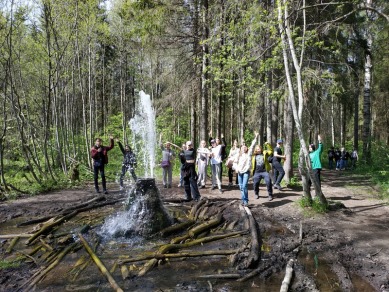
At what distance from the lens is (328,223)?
7.47 m

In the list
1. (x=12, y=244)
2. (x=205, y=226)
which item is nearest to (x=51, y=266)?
(x=12, y=244)

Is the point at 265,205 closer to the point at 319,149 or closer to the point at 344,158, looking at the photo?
the point at 319,149

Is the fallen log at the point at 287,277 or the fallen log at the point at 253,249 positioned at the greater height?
the fallen log at the point at 253,249

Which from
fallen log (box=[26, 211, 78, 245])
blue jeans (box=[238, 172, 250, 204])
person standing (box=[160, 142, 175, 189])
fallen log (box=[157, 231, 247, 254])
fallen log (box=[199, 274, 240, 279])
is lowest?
fallen log (box=[199, 274, 240, 279])

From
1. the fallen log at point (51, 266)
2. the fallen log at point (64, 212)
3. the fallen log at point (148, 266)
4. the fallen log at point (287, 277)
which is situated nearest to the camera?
the fallen log at point (287, 277)

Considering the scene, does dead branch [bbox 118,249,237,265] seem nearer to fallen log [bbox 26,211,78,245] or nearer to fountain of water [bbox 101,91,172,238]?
fountain of water [bbox 101,91,172,238]

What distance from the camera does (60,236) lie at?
7.21 m

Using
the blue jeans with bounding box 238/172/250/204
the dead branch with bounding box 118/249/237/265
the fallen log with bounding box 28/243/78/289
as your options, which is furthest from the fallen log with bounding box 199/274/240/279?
the blue jeans with bounding box 238/172/250/204

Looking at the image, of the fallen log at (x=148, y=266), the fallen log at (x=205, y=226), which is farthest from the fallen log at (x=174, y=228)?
the fallen log at (x=148, y=266)

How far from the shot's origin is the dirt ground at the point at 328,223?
4.96m

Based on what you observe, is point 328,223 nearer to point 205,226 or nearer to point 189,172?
point 205,226

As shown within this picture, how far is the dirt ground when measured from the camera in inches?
195

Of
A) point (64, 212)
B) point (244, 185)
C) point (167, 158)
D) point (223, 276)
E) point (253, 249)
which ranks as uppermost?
point (167, 158)

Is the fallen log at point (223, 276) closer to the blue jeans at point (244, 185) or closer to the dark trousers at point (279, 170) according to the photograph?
the blue jeans at point (244, 185)
